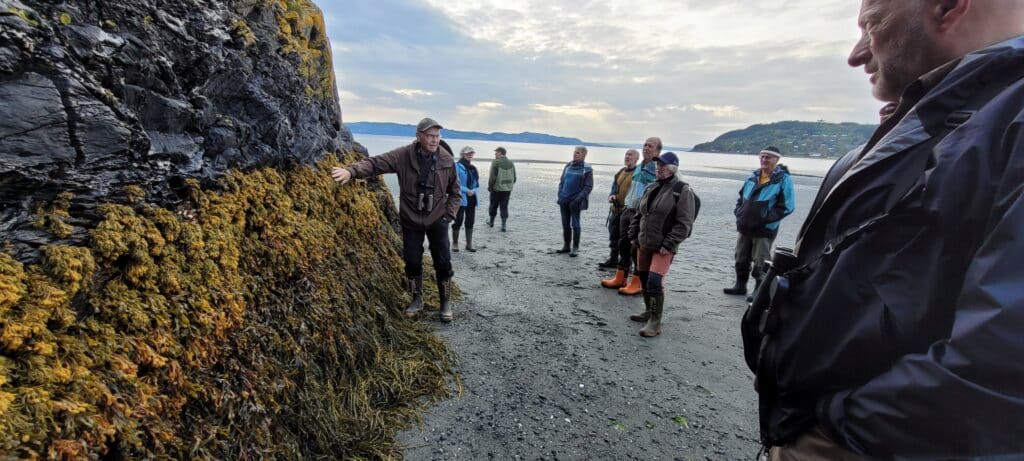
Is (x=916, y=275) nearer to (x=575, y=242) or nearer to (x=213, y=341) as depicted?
(x=213, y=341)

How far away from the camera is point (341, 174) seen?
4.96 m

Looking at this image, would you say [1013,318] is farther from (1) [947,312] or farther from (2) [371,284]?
(2) [371,284]

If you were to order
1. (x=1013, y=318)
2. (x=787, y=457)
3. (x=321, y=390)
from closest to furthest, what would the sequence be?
(x=1013, y=318), (x=787, y=457), (x=321, y=390)

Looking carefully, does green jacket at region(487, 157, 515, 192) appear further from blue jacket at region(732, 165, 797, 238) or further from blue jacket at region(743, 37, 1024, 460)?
blue jacket at region(743, 37, 1024, 460)

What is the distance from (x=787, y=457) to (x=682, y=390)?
3223mm

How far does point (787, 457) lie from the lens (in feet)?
5.48

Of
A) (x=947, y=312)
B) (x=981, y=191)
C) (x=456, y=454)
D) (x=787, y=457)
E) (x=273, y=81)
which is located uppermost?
(x=273, y=81)

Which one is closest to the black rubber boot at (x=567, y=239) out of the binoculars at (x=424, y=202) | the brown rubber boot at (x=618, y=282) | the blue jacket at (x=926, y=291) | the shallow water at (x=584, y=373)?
the shallow water at (x=584, y=373)

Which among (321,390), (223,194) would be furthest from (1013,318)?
(223,194)

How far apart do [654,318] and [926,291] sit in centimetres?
504

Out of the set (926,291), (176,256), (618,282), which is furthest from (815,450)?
(618,282)

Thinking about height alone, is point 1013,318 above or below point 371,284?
above

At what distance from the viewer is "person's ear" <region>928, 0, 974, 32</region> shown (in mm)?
1336

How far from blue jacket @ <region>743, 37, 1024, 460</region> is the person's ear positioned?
0.21 meters
